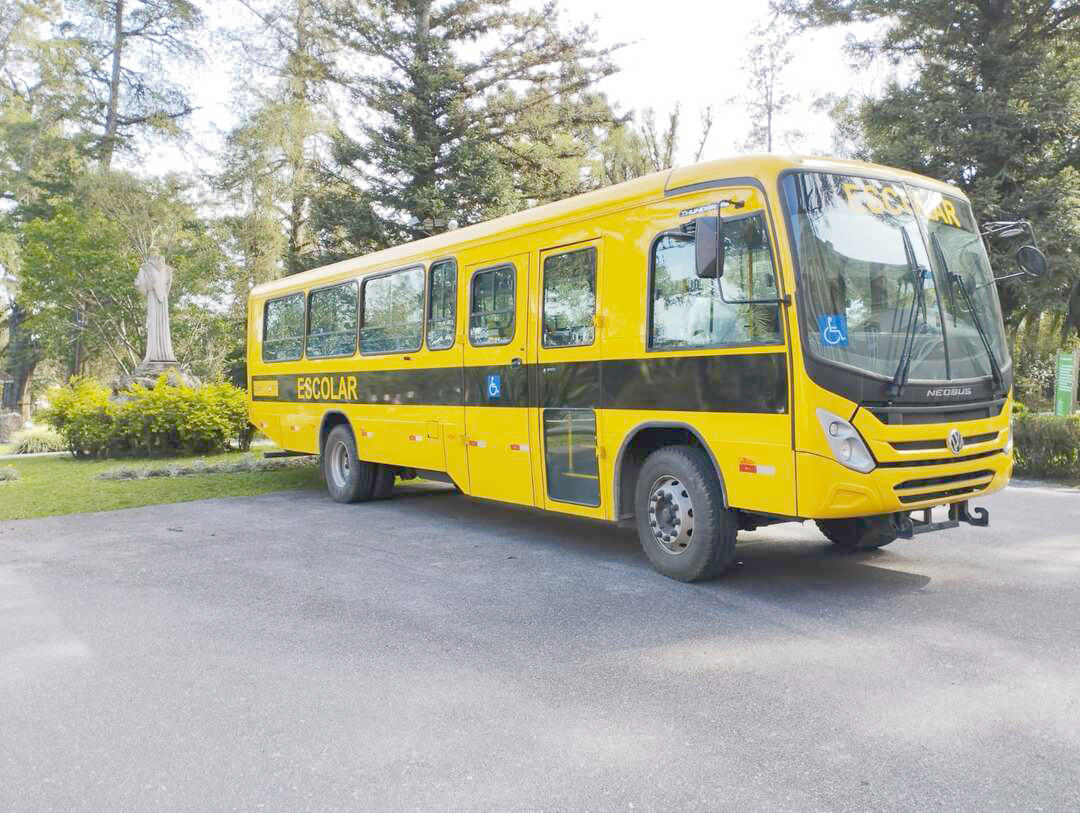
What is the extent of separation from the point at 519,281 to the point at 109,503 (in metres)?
6.07

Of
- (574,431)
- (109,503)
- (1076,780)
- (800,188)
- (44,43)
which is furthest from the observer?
(44,43)

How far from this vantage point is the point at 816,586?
595 cm

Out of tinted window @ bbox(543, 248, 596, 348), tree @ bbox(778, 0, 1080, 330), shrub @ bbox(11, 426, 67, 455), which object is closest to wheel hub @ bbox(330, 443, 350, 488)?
tinted window @ bbox(543, 248, 596, 348)

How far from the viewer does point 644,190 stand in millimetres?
6195

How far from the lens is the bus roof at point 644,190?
5.44 m

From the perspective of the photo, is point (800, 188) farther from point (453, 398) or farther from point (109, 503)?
point (109, 503)

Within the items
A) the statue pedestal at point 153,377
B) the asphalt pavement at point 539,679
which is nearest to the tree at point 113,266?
the statue pedestal at point 153,377

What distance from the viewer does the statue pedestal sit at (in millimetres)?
18547

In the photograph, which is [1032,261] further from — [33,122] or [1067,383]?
[33,122]

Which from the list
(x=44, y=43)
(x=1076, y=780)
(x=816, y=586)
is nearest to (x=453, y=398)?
(x=816, y=586)

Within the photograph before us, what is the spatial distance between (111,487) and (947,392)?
34.2ft

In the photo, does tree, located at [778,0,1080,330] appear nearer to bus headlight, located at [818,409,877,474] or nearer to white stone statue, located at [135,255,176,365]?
bus headlight, located at [818,409,877,474]

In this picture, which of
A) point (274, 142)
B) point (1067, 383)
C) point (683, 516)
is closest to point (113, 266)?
point (274, 142)

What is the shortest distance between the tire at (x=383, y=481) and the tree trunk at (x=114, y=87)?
29.2 m
